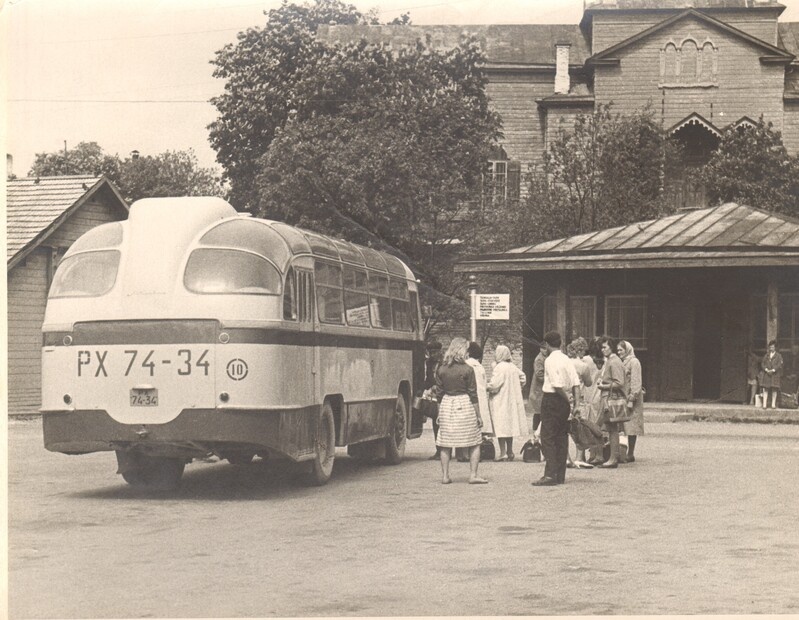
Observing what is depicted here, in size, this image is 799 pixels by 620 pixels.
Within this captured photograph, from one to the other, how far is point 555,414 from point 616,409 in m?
2.70

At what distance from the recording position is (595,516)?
13.7 metres

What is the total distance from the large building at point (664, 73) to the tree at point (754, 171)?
0.58 m

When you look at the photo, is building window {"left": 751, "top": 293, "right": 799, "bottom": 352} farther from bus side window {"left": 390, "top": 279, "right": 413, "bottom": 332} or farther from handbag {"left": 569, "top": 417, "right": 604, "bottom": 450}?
handbag {"left": 569, "top": 417, "right": 604, "bottom": 450}

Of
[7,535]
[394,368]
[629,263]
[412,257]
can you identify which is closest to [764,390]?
[629,263]

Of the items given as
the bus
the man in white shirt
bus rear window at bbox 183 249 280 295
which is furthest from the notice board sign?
bus rear window at bbox 183 249 280 295

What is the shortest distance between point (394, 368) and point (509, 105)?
1150 inches

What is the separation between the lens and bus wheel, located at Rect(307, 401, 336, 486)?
53.2 ft

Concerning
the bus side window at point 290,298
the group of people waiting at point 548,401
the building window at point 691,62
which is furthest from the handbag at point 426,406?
the building window at point 691,62

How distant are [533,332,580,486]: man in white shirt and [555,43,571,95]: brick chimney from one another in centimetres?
3304

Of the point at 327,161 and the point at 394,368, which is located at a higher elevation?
the point at 327,161

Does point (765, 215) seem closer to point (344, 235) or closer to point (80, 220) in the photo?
point (344, 235)

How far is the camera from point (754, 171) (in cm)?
4041

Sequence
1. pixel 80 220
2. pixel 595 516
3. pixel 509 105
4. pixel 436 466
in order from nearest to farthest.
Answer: pixel 595 516
pixel 436 466
pixel 80 220
pixel 509 105

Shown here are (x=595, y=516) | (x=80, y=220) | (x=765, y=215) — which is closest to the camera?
(x=595, y=516)
